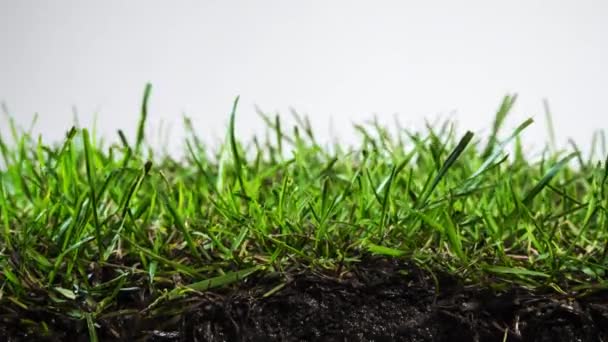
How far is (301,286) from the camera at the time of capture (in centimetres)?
66

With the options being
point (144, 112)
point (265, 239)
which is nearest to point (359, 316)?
point (265, 239)

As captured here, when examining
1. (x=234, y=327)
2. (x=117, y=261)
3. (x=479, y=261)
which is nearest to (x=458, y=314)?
(x=479, y=261)

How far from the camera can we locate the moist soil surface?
2.10 ft

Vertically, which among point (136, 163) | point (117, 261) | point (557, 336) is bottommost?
point (557, 336)

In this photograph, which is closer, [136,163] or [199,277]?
[199,277]

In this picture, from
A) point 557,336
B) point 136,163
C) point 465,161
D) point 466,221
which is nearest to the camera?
point 557,336

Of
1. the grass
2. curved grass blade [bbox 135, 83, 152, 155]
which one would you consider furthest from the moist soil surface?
curved grass blade [bbox 135, 83, 152, 155]

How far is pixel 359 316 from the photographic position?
2.12 ft

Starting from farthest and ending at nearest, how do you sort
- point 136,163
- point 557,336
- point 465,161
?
point 465,161 < point 136,163 < point 557,336

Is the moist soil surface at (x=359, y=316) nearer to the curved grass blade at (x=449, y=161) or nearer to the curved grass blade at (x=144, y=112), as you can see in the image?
the curved grass blade at (x=449, y=161)

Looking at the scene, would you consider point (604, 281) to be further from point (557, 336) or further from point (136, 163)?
point (136, 163)

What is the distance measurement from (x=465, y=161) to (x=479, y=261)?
1.15 feet

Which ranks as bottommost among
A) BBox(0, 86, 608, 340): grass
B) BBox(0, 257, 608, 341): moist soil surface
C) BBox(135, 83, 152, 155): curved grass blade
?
BBox(0, 257, 608, 341): moist soil surface

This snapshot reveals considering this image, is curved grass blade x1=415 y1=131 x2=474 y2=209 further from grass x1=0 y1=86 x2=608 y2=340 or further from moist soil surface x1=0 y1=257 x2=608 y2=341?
moist soil surface x1=0 y1=257 x2=608 y2=341
